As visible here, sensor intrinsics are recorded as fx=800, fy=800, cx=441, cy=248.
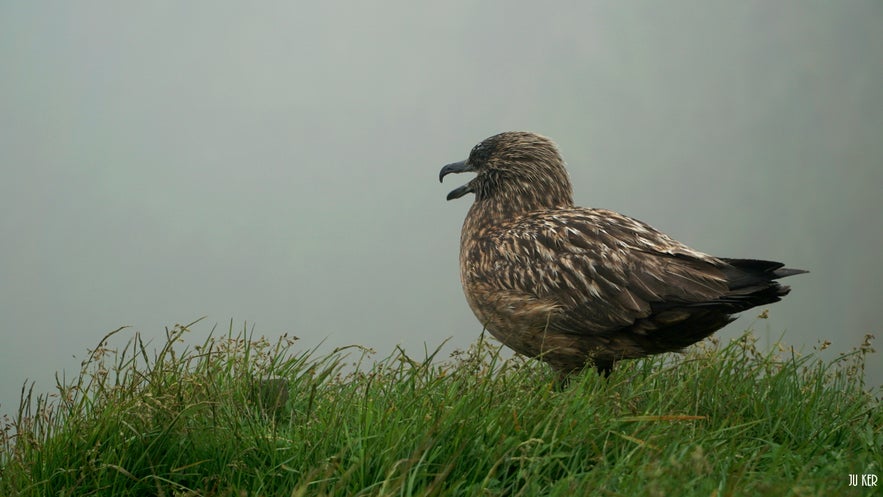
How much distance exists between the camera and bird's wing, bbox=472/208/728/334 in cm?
451

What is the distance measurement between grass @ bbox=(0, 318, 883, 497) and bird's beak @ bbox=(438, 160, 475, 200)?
1.96m

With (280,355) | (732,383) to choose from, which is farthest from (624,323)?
(280,355)

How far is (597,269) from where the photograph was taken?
473cm

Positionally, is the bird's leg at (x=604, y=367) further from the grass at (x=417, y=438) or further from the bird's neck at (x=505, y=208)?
the bird's neck at (x=505, y=208)

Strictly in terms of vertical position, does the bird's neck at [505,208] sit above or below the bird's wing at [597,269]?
above

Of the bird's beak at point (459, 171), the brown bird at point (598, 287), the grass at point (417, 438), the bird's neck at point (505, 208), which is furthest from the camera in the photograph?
the bird's beak at point (459, 171)

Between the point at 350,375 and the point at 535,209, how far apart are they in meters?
2.09

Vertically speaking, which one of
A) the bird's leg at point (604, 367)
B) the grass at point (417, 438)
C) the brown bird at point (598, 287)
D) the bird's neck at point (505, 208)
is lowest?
the grass at point (417, 438)

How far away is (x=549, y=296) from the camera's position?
4.78 metres

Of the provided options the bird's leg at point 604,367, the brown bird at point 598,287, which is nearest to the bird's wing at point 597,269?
the brown bird at point 598,287

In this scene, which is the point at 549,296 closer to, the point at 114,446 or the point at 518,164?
the point at 518,164

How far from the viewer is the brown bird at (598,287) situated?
14.6 feet

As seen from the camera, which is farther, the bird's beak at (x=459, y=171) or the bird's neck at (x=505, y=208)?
the bird's beak at (x=459, y=171)

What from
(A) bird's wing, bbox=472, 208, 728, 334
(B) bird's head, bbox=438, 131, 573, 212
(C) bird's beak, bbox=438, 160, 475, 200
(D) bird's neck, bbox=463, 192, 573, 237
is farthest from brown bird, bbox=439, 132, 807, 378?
(C) bird's beak, bbox=438, 160, 475, 200
